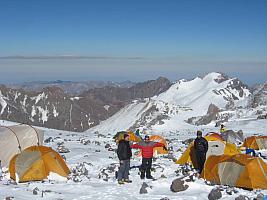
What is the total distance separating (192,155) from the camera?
70.0 feet

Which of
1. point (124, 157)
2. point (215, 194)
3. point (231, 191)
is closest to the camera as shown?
point (215, 194)

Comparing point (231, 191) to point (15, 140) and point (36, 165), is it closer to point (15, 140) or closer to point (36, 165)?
point (36, 165)

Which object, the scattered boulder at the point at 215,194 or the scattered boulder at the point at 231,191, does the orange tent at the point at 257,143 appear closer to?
the scattered boulder at the point at 231,191

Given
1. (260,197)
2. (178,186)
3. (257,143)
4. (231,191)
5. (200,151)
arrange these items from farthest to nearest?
(257,143) < (200,151) < (178,186) < (231,191) < (260,197)

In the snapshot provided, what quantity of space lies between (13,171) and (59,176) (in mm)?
2208

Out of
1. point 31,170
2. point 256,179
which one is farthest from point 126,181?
point 256,179

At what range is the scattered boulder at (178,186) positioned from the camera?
15883 mm

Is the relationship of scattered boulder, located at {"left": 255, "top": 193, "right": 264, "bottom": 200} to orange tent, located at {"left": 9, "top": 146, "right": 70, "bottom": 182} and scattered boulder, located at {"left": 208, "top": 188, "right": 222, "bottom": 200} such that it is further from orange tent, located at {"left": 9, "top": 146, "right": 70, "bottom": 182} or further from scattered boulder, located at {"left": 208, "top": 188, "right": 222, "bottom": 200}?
orange tent, located at {"left": 9, "top": 146, "right": 70, "bottom": 182}

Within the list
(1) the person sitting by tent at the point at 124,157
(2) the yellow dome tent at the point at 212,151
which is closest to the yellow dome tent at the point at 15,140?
(1) the person sitting by tent at the point at 124,157

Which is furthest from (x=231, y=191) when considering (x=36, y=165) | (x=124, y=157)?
(x=36, y=165)

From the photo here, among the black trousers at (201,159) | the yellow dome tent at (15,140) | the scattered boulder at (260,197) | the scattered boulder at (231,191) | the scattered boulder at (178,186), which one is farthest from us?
the yellow dome tent at (15,140)

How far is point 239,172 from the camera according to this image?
16.0m

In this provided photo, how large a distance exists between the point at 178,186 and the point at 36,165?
7.02 m

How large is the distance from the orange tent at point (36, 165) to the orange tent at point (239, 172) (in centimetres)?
731
